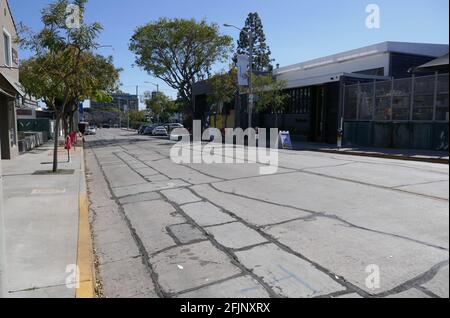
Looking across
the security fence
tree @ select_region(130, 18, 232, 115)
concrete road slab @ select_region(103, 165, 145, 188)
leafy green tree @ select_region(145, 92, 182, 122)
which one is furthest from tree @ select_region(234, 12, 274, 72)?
concrete road slab @ select_region(103, 165, 145, 188)

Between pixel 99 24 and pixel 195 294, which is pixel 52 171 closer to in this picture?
pixel 99 24

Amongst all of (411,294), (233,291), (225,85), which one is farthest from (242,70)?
(411,294)

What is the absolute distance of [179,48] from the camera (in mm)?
39062

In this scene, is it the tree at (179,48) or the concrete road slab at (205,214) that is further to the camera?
the tree at (179,48)

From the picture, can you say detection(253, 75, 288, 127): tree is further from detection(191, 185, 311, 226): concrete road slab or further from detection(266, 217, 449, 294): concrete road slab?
detection(266, 217, 449, 294): concrete road slab

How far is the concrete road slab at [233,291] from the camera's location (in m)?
4.20

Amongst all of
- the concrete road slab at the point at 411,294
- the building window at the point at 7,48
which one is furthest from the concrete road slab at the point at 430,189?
the building window at the point at 7,48

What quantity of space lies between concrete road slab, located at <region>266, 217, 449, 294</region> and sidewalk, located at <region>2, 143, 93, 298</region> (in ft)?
8.86

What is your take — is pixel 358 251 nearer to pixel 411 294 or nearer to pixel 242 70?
pixel 411 294

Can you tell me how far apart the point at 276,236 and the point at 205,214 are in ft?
6.38

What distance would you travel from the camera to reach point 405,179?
10.6 m

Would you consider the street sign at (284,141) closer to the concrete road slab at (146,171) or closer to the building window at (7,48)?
the concrete road slab at (146,171)

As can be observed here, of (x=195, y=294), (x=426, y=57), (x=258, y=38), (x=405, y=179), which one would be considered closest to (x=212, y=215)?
(x=195, y=294)

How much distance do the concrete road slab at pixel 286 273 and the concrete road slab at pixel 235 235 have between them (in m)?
0.29
